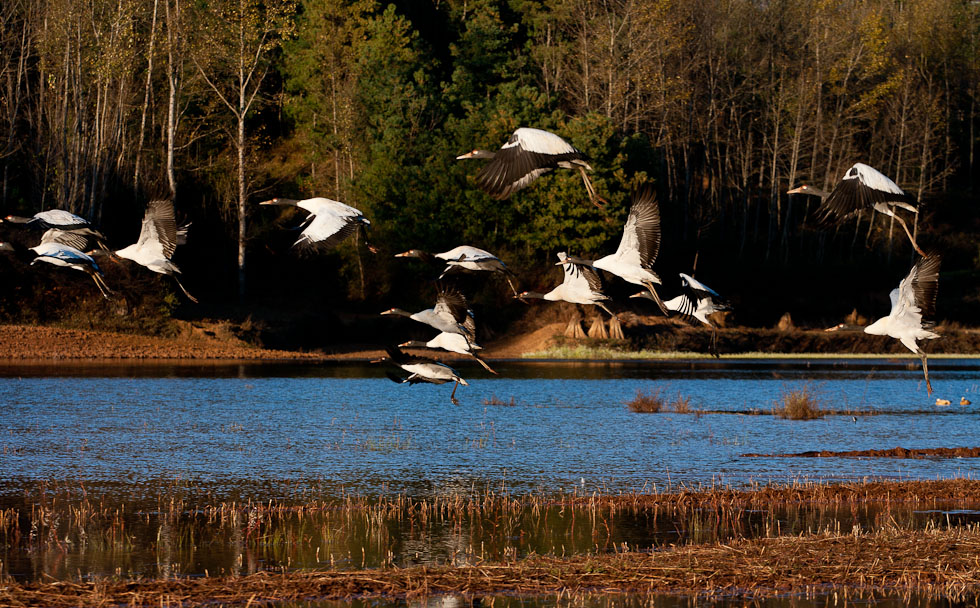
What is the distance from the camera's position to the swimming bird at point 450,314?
18.6m

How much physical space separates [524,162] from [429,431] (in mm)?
14689

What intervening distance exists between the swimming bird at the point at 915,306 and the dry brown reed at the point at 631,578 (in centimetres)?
508

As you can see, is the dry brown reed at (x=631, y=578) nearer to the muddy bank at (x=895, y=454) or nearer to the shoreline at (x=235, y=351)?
the muddy bank at (x=895, y=454)

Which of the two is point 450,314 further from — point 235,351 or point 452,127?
point 452,127

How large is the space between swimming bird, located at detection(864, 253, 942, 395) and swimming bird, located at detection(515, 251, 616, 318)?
4277 millimetres

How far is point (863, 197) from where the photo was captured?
15.1 meters

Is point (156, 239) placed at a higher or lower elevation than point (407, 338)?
higher

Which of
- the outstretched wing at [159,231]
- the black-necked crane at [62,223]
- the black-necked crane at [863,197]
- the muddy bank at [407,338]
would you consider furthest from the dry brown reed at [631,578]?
the muddy bank at [407,338]

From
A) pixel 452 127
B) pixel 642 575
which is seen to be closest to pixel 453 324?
pixel 642 575

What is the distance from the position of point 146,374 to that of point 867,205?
34.9 m

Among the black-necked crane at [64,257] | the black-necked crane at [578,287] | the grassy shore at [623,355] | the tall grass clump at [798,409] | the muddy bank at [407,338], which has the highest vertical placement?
the black-necked crane at [64,257]

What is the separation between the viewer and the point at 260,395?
3762cm

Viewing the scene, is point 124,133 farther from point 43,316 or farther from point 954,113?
point 954,113

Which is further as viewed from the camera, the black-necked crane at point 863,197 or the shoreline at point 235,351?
the shoreline at point 235,351
